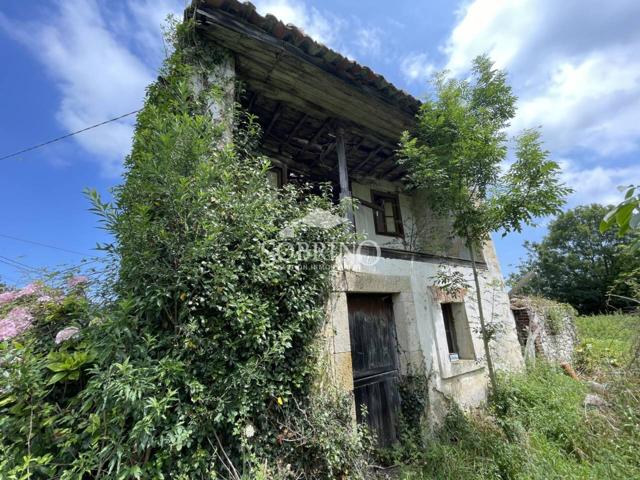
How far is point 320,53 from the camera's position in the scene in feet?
14.0

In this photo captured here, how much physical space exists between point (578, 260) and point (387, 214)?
93.6 ft

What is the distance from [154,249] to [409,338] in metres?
3.91

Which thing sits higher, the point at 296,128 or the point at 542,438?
the point at 296,128

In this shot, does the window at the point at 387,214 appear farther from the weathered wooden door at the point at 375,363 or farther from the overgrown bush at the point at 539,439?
the overgrown bush at the point at 539,439

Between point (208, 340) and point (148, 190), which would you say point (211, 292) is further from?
point (148, 190)

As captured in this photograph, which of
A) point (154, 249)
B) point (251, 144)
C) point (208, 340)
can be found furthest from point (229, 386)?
point (251, 144)

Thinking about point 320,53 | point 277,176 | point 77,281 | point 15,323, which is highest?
point 320,53

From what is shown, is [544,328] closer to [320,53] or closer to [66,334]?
[320,53]

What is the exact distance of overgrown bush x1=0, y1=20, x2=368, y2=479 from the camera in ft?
6.94

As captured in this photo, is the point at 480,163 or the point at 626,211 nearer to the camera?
the point at 626,211

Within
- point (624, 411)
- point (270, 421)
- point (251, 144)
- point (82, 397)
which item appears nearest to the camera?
point (82, 397)

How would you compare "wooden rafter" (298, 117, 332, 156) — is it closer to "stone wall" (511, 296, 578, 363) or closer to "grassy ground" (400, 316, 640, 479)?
"grassy ground" (400, 316, 640, 479)

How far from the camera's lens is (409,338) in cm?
454

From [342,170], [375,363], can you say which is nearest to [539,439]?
[375,363]
